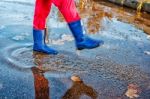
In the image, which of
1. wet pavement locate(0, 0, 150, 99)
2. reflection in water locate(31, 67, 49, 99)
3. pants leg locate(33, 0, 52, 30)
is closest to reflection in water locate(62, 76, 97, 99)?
wet pavement locate(0, 0, 150, 99)

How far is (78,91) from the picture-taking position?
3877mm

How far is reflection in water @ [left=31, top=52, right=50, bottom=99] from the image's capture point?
374 centimetres

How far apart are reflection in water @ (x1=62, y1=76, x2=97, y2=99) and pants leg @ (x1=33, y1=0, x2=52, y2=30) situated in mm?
1042

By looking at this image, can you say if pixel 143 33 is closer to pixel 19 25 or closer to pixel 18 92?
pixel 19 25

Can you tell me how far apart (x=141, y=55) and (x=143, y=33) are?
4.40 ft

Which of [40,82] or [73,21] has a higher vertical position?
[73,21]

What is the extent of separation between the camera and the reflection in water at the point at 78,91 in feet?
12.3

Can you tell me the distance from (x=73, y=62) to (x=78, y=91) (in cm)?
89

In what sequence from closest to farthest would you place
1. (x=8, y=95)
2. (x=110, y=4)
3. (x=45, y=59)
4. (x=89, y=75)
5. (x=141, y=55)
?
(x=8, y=95) < (x=89, y=75) < (x=45, y=59) < (x=141, y=55) < (x=110, y=4)

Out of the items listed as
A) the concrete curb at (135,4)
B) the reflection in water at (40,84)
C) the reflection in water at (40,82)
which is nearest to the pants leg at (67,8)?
the reflection in water at (40,82)

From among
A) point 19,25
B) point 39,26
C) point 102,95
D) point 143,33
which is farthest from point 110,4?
point 102,95

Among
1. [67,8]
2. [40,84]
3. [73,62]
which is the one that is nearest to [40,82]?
[40,84]

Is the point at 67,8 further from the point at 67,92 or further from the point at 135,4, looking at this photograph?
the point at 135,4

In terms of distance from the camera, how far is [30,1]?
820 cm
